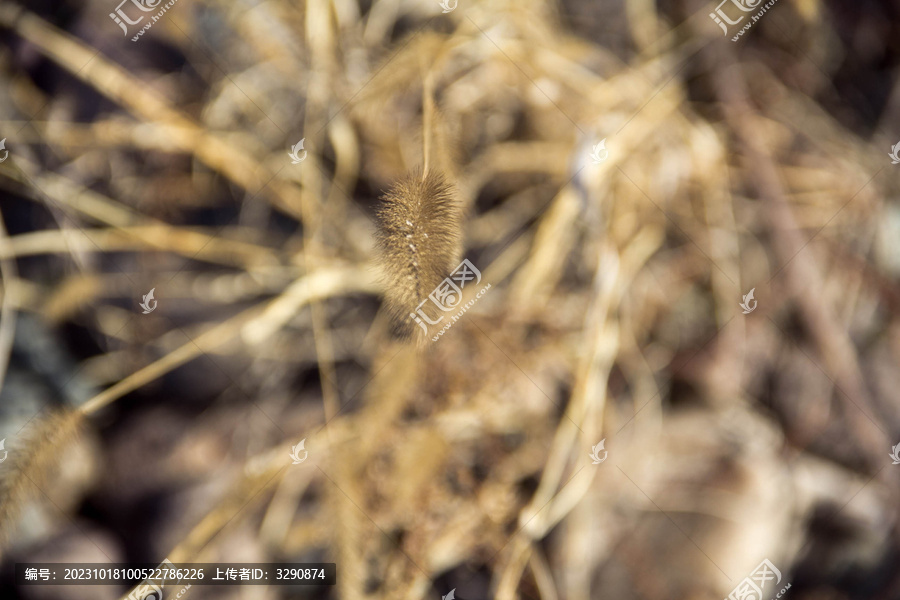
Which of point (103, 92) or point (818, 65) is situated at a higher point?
point (103, 92)

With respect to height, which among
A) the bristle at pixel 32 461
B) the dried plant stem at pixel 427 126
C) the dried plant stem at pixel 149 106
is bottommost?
the bristle at pixel 32 461

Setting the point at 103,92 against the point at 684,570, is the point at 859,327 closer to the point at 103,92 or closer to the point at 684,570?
the point at 684,570

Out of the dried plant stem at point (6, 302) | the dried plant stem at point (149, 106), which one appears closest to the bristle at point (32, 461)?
the dried plant stem at point (6, 302)

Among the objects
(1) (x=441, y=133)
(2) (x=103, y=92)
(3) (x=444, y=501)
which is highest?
(2) (x=103, y=92)

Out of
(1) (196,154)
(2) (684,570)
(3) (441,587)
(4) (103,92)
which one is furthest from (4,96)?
(2) (684,570)

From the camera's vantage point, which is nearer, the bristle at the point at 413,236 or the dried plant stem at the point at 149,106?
the bristle at the point at 413,236

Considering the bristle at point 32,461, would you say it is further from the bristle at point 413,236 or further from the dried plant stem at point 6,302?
the bristle at point 413,236

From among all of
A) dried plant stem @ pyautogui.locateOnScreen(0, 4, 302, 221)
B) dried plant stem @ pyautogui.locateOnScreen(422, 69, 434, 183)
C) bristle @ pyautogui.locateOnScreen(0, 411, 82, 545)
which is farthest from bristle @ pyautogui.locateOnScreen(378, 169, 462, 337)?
bristle @ pyautogui.locateOnScreen(0, 411, 82, 545)
